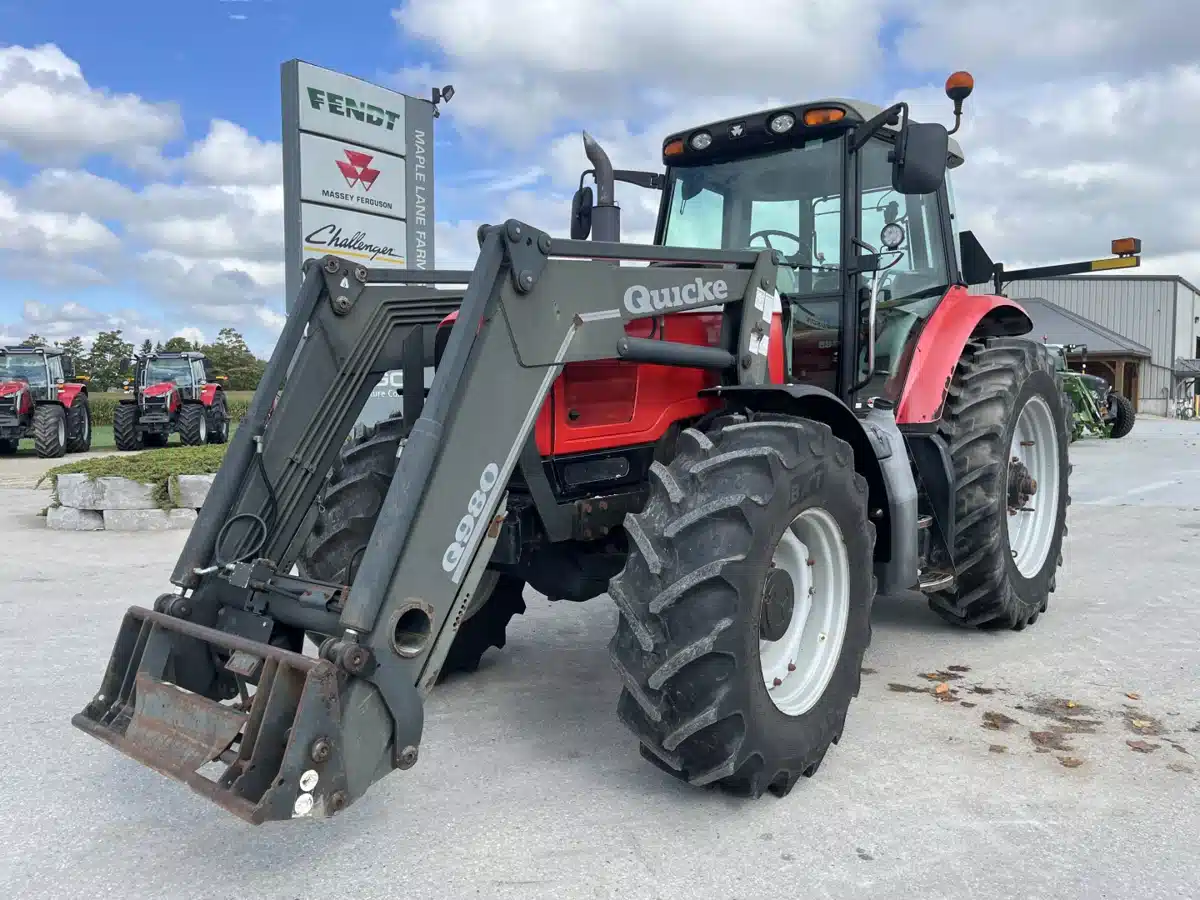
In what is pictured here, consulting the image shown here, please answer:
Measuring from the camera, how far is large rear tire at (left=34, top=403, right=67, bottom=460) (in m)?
18.8

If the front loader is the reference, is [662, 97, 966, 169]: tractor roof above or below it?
above

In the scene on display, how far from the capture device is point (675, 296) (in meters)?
3.61

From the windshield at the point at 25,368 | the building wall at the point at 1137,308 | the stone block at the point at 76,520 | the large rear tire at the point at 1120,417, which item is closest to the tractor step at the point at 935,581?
the stone block at the point at 76,520

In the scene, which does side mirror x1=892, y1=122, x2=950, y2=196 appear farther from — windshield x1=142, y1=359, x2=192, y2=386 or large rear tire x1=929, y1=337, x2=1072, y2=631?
windshield x1=142, y1=359, x2=192, y2=386

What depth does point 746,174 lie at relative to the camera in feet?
15.9

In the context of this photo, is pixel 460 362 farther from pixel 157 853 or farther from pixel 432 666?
pixel 157 853

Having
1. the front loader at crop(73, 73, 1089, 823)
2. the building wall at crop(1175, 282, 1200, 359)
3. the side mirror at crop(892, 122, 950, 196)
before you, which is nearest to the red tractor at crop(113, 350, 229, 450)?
the front loader at crop(73, 73, 1089, 823)

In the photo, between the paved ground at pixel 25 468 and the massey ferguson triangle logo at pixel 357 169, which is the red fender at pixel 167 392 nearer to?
the paved ground at pixel 25 468

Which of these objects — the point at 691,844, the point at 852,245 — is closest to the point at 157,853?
the point at 691,844

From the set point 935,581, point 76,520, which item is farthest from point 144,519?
point 935,581

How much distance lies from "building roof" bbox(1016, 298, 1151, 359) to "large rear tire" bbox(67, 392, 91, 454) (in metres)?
34.2

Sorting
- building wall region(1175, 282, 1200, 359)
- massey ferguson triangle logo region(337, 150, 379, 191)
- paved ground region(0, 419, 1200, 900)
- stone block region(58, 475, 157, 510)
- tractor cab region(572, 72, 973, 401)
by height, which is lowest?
paved ground region(0, 419, 1200, 900)

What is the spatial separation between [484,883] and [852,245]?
3268mm

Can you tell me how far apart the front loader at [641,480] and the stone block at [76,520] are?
5.88 metres
